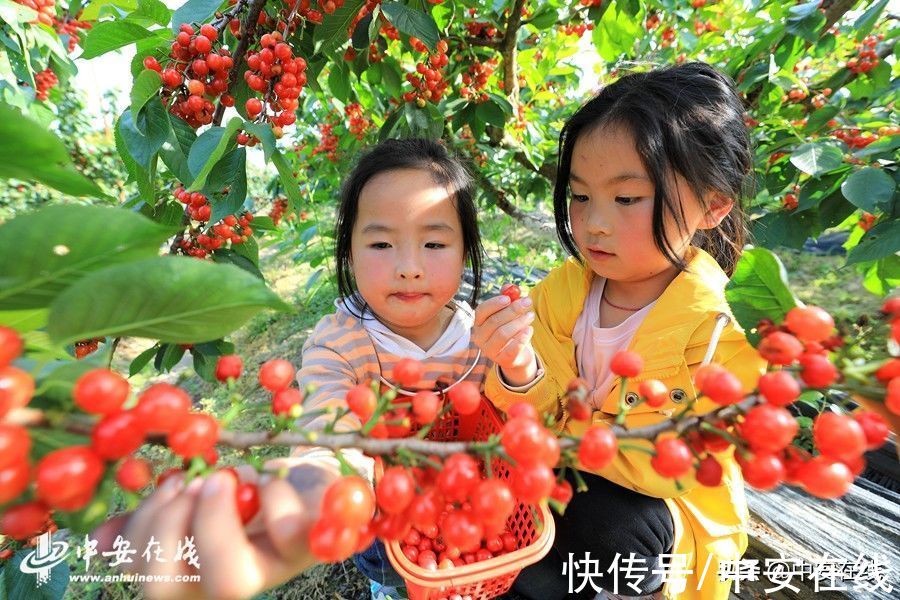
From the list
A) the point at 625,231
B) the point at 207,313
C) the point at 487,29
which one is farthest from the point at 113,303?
the point at 487,29

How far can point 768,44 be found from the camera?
235 cm

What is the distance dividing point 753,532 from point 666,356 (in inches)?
47.6

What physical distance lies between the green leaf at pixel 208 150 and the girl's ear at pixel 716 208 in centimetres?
129

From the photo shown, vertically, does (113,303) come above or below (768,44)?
below

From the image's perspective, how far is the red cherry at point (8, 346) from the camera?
0.46 m

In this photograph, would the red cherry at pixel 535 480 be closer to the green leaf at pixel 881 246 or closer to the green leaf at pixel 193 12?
the green leaf at pixel 193 12

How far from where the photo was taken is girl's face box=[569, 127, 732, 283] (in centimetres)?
131

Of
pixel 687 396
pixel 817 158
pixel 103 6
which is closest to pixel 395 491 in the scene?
pixel 687 396

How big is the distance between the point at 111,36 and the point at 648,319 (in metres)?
1.68

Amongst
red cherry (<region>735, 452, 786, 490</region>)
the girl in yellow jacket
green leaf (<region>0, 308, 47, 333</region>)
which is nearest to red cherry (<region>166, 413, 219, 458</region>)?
green leaf (<region>0, 308, 47, 333</region>)

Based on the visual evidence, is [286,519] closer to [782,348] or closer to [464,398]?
[464,398]

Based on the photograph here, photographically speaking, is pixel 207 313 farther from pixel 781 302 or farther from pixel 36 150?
pixel 781 302

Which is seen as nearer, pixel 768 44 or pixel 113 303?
pixel 113 303

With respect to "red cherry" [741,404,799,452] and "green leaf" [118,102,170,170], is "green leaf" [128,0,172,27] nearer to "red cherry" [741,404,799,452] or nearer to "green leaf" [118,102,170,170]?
"green leaf" [118,102,170,170]
